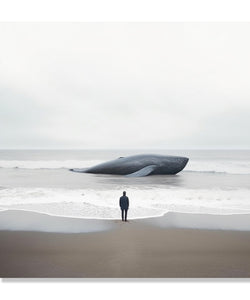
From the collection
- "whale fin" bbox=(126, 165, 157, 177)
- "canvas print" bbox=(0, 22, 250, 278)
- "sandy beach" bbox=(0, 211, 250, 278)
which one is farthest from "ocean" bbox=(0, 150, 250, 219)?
"sandy beach" bbox=(0, 211, 250, 278)

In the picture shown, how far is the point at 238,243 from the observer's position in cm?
446

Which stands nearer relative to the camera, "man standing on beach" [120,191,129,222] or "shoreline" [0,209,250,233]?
"shoreline" [0,209,250,233]

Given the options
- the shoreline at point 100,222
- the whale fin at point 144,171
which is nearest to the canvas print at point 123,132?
the shoreline at point 100,222

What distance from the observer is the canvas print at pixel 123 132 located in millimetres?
4453

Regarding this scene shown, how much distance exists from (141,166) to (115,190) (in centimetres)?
156

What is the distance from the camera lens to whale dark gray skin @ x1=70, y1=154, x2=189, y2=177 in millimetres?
6500

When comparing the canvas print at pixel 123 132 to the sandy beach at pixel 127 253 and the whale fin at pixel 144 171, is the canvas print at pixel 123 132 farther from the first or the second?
the whale fin at pixel 144 171

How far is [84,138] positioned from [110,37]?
6.05 ft

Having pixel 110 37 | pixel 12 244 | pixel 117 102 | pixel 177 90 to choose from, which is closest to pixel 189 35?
pixel 177 90

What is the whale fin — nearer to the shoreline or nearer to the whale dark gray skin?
the whale dark gray skin

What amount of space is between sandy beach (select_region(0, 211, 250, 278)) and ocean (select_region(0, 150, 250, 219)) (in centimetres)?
64

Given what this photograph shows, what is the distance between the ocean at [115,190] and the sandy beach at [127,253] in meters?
0.64

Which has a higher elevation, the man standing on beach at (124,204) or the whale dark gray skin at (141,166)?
the whale dark gray skin at (141,166)

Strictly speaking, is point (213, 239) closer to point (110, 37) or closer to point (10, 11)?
point (110, 37)
